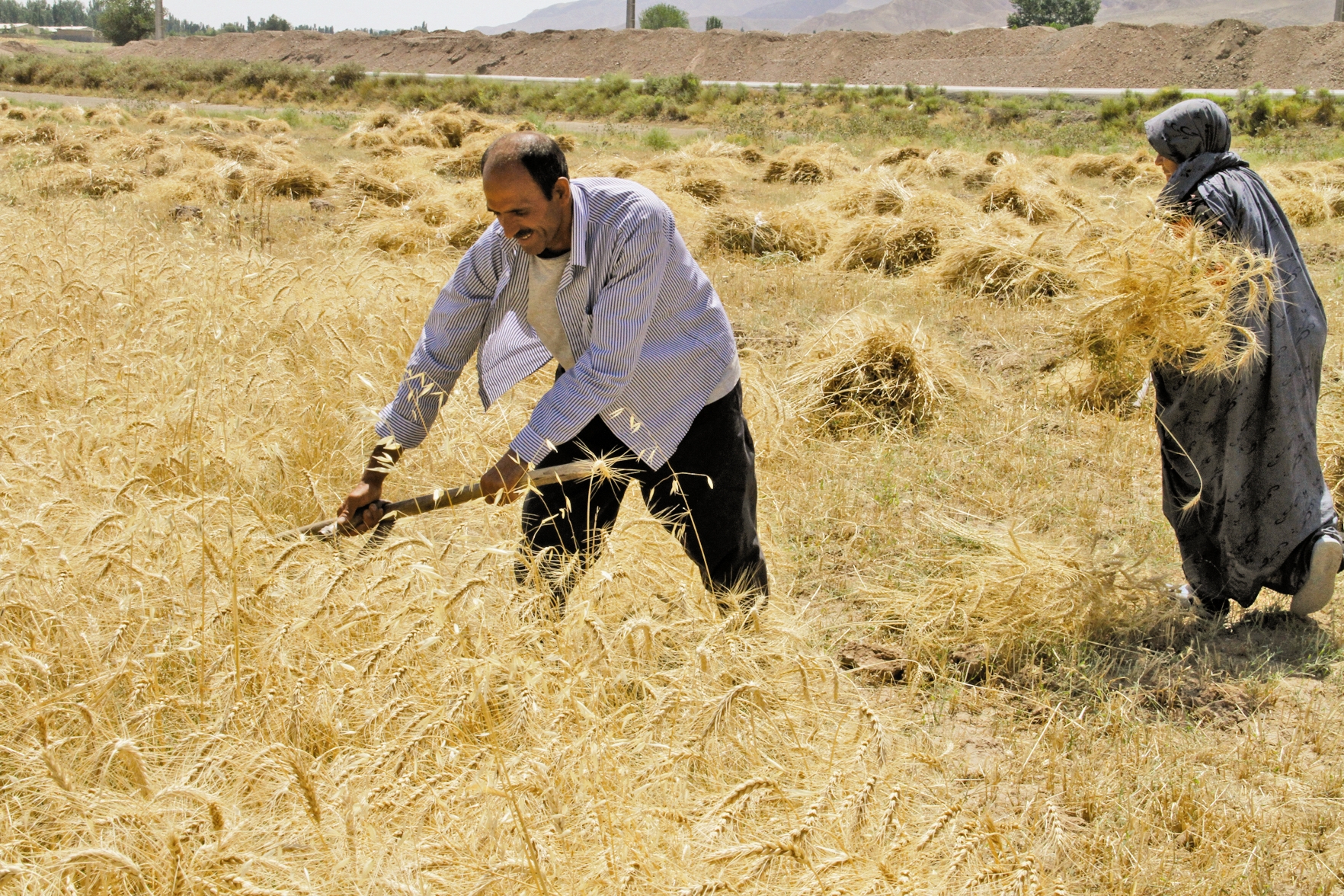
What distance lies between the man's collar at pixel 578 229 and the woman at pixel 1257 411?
1817mm

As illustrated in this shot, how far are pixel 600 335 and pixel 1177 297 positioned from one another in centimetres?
173

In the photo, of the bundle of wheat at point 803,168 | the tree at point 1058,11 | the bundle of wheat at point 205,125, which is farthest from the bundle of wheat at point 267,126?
the tree at point 1058,11

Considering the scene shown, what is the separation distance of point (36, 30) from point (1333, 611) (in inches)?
5428

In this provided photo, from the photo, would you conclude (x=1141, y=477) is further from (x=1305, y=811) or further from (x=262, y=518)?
(x=262, y=518)

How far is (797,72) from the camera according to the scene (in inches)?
1578

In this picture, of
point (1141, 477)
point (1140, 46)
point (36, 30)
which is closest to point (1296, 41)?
point (1140, 46)

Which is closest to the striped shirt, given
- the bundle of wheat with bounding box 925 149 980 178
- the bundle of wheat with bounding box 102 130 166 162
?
the bundle of wheat with bounding box 925 149 980 178

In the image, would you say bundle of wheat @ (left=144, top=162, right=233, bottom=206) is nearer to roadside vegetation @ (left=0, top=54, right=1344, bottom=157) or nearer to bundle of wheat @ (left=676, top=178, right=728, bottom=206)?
bundle of wheat @ (left=676, top=178, right=728, bottom=206)

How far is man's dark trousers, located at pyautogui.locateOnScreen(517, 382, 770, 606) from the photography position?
249 centimetres

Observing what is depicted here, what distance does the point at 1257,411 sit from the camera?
3.05m

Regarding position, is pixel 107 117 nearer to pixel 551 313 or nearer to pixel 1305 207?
pixel 1305 207

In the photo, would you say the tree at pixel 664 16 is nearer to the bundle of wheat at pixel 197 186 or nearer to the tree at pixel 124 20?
the tree at pixel 124 20

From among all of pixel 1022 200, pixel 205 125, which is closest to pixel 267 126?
pixel 205 125

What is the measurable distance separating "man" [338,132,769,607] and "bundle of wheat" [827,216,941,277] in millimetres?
5599
